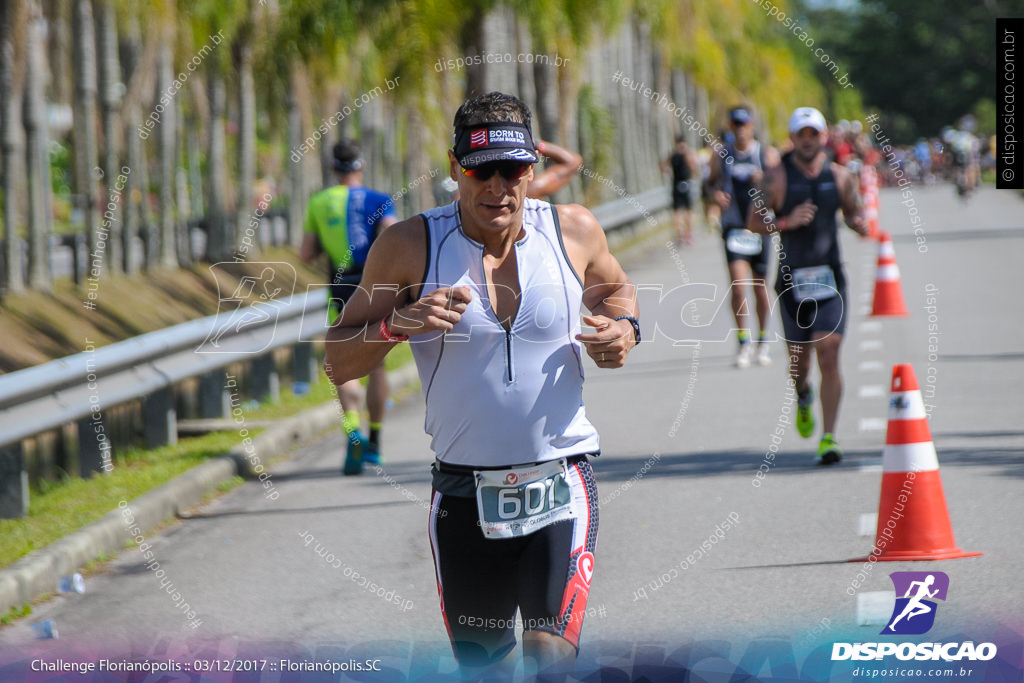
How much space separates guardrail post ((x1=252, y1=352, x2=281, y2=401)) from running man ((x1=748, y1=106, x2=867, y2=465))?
4.45 meters

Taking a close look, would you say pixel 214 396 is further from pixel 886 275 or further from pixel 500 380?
pixel 886 275

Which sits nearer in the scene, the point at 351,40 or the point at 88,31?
the point at 88,31

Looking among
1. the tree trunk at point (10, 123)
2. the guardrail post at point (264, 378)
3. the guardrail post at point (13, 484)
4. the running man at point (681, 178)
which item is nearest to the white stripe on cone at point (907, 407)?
the guardrail post at point (13, 484)

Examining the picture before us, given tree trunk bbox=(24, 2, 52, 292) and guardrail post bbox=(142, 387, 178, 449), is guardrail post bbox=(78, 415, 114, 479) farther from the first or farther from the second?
tree trunk bbox=(24, 2, 52, 292)

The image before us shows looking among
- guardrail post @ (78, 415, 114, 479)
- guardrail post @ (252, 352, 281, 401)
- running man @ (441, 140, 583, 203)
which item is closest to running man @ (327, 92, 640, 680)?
running man @ (441, 140, 583, 203)

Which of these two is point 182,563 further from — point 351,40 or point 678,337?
point 351,40

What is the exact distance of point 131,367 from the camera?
9.34 m

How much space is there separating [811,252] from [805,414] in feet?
3.34

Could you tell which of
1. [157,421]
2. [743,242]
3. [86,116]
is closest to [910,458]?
[157,421]

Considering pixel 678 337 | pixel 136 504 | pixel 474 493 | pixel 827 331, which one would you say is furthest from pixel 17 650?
pixel 678 337

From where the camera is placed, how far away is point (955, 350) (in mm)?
13797

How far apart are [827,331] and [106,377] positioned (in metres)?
4.31

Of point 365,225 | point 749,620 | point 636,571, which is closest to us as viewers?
point 749,620

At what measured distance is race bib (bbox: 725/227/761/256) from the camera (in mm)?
13180
